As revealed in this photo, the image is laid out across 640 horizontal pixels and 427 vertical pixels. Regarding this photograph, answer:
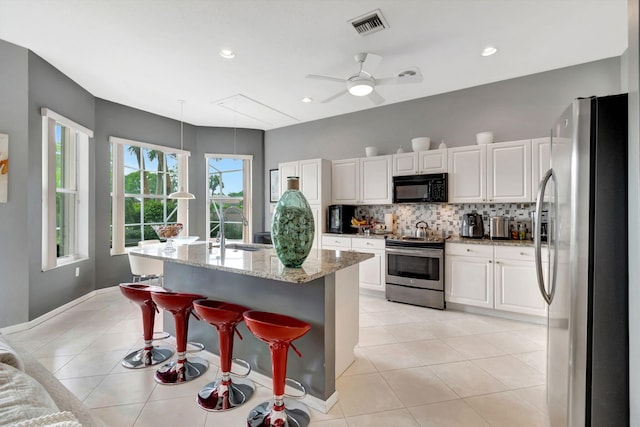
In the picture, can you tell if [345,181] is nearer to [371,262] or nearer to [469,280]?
[371,262]

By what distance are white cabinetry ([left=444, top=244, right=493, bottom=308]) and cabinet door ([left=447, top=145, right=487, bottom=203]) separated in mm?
687

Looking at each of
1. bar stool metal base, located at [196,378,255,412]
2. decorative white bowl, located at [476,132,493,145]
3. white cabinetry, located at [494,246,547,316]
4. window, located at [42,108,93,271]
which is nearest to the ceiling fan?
decorative white bowl, located at [476,132,493,145]

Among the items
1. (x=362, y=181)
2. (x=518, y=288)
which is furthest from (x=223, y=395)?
(x=362, y=181)

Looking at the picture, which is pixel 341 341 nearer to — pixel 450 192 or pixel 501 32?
pixel 450 192

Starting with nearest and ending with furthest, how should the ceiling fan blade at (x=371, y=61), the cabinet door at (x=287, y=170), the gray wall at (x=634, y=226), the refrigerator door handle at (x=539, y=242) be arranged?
the gray wall at (x=634, y=226), the refrigerator door handle at (x=539, y=242), the ceiling fan blade at (x=371, y=61), the cabinet door at (x=287, y=170)

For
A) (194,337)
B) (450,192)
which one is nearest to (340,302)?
(194,337)

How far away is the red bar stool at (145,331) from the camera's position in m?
2.41

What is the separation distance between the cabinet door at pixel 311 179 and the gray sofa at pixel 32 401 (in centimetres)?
398

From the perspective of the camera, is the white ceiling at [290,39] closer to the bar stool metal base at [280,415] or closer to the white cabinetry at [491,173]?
the white cabinetry at [491,173]

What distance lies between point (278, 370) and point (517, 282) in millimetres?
3049

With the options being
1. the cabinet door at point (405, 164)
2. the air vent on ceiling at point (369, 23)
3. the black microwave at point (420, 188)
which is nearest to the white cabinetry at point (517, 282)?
the black microwave at point (420, 188)

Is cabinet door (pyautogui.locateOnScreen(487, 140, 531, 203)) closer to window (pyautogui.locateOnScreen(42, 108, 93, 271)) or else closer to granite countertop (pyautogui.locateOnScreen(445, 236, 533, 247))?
granite countertop (pyautogui.locateOnScreen(445, 236, 533, 247))

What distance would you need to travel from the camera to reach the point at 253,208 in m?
6.17

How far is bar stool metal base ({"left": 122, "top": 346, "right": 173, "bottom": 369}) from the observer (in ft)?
8.09
